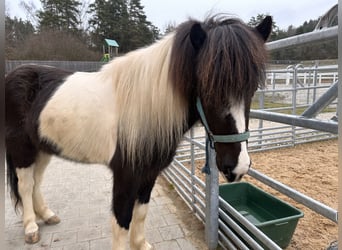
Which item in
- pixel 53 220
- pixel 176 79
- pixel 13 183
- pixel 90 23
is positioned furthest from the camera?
pixel 90 23

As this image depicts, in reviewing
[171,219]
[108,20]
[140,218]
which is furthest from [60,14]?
[140,218]

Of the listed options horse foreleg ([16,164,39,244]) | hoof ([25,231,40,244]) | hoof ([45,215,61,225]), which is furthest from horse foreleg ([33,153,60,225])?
hoof ([25,231,40,244])

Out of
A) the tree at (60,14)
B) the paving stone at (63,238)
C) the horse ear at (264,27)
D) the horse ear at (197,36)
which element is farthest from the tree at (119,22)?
the horse ear at (197,36)

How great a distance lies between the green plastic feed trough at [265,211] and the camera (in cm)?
186

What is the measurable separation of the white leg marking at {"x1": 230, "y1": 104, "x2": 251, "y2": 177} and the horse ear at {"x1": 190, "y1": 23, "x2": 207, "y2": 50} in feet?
1.14

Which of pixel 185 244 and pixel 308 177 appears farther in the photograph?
pixel 308 177

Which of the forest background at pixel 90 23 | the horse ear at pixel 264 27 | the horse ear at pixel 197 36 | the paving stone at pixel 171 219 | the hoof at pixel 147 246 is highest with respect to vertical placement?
the forest background at pixel 90 23

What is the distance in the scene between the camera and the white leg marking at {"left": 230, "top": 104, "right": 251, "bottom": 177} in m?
1.12

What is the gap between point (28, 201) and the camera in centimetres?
233

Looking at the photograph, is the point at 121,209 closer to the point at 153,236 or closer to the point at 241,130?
the point at 153,236

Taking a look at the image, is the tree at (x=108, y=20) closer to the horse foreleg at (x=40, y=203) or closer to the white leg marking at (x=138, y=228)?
the horse foreleg at (x=40, y=203)

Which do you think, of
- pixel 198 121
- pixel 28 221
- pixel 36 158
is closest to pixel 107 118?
pixel 198 121

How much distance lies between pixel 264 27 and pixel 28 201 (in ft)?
7.62

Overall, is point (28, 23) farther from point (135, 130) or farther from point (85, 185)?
point (135, 130)
